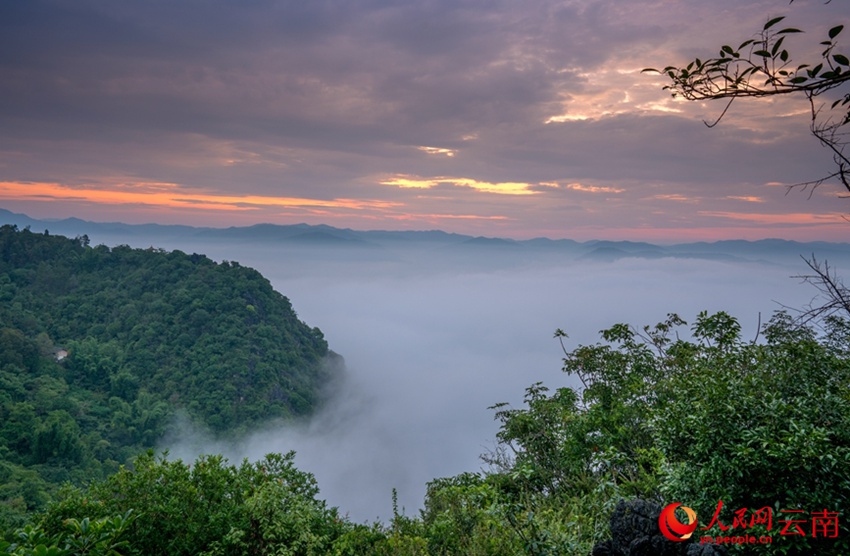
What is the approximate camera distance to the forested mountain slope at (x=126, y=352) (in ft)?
114

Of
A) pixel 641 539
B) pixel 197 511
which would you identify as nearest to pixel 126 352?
pixel 197 511

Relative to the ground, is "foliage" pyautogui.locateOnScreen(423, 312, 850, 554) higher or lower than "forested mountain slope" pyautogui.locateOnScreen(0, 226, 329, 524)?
higher

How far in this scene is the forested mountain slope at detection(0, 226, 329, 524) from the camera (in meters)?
34.7

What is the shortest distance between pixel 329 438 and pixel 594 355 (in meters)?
55.7

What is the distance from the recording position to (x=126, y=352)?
51.3 m

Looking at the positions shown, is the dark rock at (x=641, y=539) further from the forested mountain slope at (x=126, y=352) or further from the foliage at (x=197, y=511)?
the forested mountain slope at (x=126, y=352)

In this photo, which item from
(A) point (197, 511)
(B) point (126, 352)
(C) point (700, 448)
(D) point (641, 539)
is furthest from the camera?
(B) point (126, 352)

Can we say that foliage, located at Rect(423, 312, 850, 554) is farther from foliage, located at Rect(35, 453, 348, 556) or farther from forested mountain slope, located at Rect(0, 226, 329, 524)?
forested mountain slope, located at Rect(0, 226, 329, 524)

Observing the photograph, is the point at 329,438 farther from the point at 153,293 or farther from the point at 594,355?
the point at 594,355

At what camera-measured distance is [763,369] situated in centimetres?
629

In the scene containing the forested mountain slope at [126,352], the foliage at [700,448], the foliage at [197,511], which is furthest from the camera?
the forested mountain slope at [126,352]

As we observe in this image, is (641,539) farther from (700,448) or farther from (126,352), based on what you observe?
(126,352)

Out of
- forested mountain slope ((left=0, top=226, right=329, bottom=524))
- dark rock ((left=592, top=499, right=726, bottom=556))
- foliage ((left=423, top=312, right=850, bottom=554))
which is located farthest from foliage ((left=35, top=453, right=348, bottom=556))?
forested mountain slope ((left=0, top=226, right=329, bottom=524))

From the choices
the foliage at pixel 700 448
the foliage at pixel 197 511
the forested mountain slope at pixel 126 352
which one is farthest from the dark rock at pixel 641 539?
the forested mountain slope at pixel 126 352
